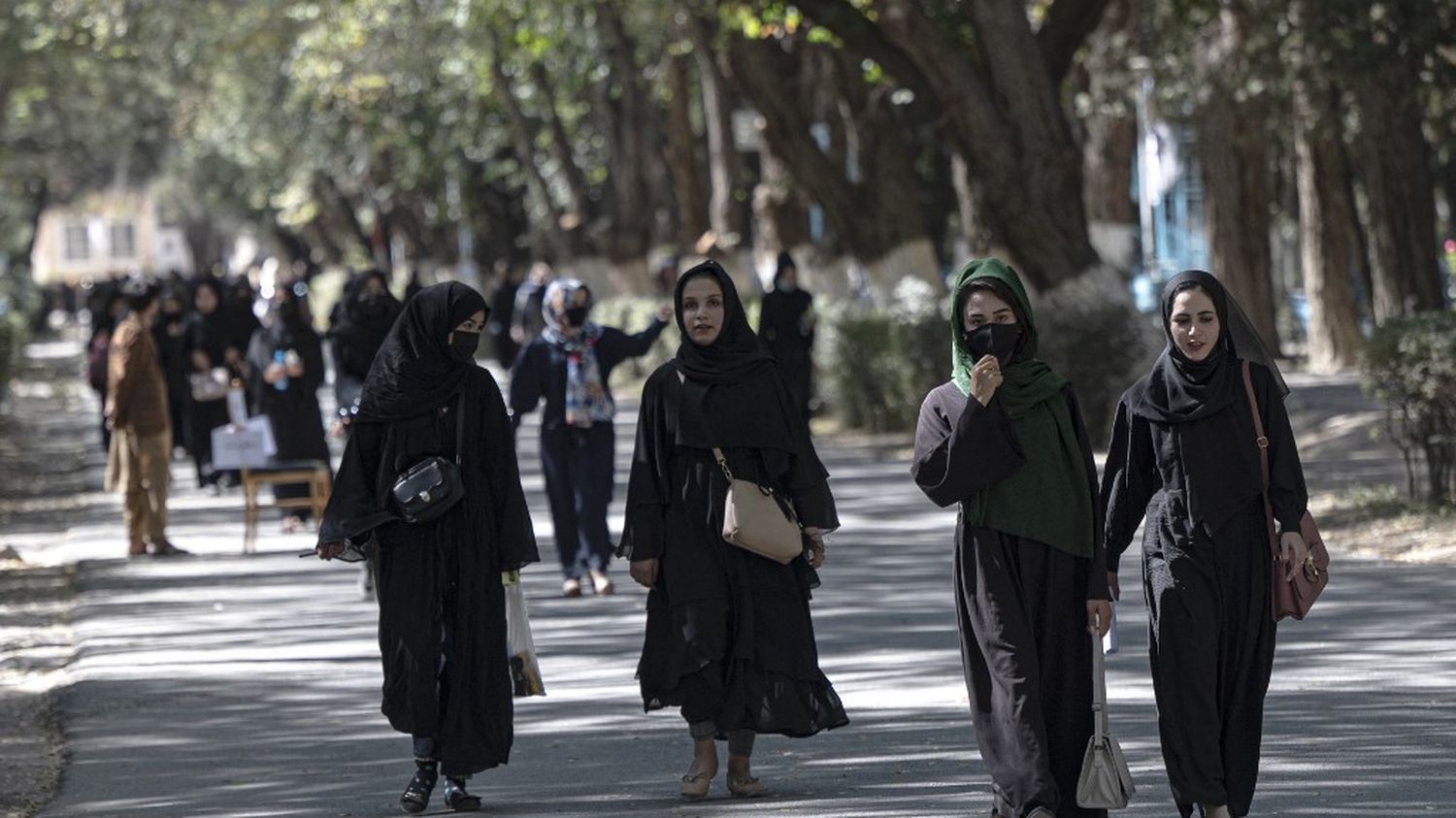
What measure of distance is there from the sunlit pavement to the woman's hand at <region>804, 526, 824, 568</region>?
28.8 inches

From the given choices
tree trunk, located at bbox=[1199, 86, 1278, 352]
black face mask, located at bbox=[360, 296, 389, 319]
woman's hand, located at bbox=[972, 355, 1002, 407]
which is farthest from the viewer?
tree trunk, located at bbox=[1199, 86, 1278, 352]

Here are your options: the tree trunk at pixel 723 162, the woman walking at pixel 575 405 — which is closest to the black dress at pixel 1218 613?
the woman walking at pixel 575 405

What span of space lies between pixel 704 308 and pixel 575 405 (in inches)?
217

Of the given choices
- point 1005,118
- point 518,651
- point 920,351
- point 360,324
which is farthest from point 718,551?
point 920,351

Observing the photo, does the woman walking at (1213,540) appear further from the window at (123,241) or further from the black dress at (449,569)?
the window at (123,241)

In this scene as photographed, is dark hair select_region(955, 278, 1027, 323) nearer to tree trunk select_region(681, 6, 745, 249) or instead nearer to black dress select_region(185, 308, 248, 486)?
black dress select_region(185, 308, 248, 486)

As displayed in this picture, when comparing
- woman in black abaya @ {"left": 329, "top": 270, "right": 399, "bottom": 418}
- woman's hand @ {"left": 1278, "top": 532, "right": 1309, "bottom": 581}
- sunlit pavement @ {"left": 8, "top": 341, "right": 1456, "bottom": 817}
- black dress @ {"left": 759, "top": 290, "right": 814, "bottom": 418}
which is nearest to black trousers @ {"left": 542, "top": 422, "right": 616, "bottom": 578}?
sunlit pavement @ {"left": 8, "top": 341, "right": 1456, "bottom": 817}

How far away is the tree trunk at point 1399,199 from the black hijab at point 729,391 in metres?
14.7

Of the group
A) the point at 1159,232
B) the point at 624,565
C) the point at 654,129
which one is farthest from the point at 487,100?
the point at 624,565

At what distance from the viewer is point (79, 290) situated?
8388 cm

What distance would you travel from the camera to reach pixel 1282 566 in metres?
7.04

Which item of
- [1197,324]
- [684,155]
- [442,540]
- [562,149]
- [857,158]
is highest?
[562,149]

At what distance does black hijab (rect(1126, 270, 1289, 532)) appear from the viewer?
7000 mm

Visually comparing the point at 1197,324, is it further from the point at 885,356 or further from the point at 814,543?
the point at 885,356
